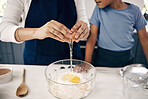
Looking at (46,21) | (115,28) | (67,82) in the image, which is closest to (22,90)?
(67,82)

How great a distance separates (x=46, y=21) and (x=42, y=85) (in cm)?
57

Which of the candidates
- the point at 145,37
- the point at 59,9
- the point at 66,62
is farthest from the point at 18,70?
the point at 145,37

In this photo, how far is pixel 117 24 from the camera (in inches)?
53.3

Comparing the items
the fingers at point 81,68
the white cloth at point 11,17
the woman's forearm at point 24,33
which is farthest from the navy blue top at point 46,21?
the fingers at point 81,68

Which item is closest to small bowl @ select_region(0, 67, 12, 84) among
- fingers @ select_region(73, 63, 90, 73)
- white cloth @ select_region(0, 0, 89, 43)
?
white cloth @ select_region(0, 0, 89, 43)

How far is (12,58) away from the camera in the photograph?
2.33 meters

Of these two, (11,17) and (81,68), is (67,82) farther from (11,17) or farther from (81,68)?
(11,17)

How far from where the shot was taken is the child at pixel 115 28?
1322 millimetres

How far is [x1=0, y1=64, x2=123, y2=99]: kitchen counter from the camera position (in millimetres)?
762

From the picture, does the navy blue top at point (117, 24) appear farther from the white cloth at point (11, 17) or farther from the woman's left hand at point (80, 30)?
→ the white cloth at point (11, 17)

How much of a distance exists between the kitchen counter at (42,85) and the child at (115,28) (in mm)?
463

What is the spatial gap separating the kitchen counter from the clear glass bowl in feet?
0.22

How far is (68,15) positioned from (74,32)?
1.33 ft

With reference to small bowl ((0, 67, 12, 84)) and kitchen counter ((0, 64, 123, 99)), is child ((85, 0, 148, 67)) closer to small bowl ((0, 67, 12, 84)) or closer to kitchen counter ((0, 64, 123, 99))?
kitchen counter ((0, 64, 123, 99))
